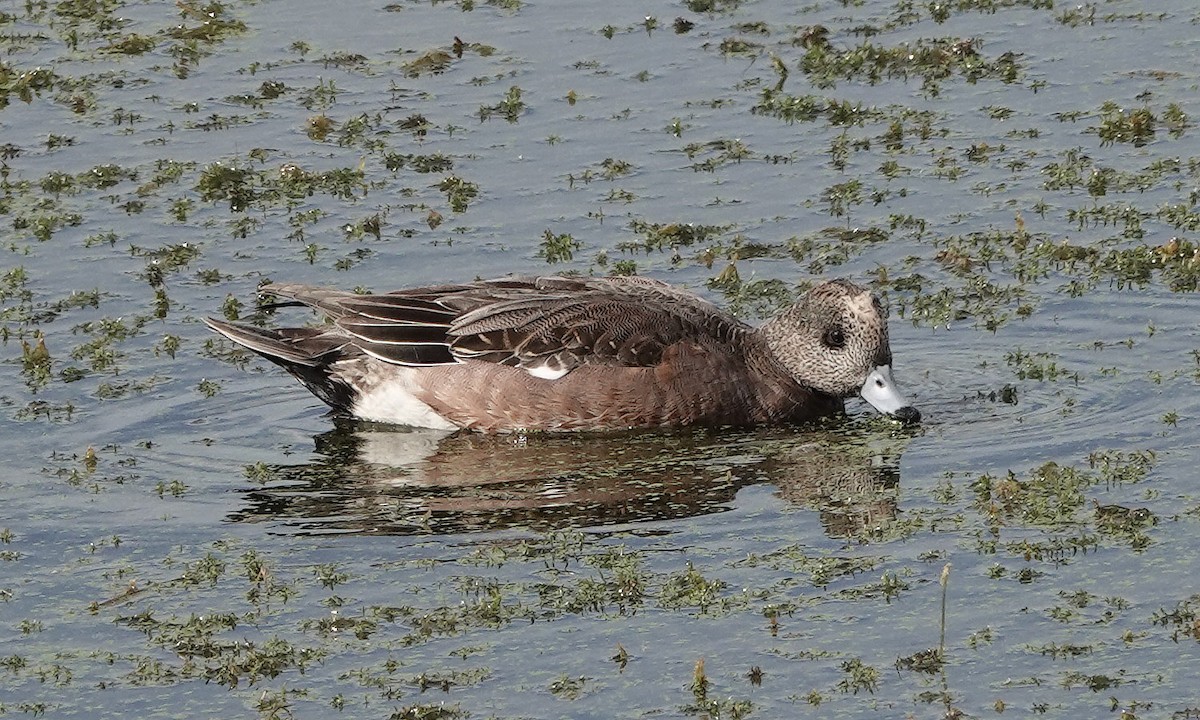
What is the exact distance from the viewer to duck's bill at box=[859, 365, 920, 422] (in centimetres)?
1062

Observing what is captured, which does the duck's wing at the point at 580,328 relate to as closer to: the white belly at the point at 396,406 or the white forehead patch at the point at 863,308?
the white belly at the point at 396,406

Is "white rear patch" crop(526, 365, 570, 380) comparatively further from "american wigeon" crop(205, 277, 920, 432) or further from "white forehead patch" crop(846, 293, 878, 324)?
"white forehead patch" crop(846, 293, 878, 324)

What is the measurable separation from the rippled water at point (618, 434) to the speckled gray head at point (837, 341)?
0.22 m

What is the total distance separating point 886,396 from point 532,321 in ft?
5.74

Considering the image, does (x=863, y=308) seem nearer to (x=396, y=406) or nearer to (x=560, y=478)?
(x=560, y=478)

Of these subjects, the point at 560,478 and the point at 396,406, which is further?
the point at 396,406

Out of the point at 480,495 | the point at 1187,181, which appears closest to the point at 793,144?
the point at 1187,181

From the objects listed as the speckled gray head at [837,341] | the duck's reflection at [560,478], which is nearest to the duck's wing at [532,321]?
the speckled gray head at [837,341]

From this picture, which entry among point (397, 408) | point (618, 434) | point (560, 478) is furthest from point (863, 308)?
point (397, 408)

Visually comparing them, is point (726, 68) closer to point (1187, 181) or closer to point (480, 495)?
point (1187, 181)

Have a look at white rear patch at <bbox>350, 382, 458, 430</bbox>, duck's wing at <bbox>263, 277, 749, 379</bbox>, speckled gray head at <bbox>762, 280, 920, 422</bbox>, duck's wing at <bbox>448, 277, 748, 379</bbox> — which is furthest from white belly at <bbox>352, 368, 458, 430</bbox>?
speckled gray head at <bbox>762, 280, 920, 422</bbox>

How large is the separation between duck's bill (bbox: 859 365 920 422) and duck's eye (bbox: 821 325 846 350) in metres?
0.24

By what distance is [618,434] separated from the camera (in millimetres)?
10812

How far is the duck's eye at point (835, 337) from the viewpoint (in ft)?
36.2
